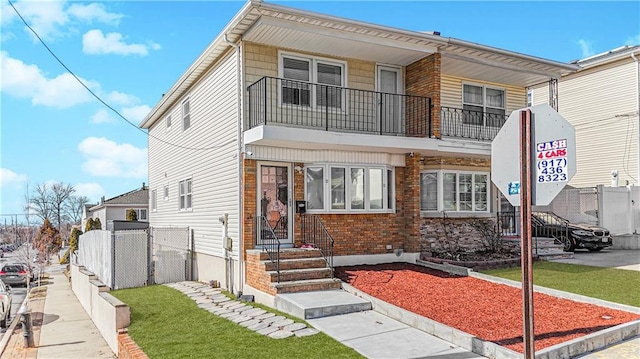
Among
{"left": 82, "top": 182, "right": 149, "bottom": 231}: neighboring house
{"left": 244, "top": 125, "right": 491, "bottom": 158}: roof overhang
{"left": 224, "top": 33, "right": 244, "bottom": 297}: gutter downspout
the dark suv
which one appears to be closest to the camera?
{"left": 244, "top": 125, "right": 491, "bottom": 158}: roof overhang

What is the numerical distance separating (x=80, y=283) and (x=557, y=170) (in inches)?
683

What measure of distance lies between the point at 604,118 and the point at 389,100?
1282cm

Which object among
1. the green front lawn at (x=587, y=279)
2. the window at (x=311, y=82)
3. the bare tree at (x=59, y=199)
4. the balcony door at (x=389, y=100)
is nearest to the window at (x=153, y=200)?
the window at (x=311, y=82)

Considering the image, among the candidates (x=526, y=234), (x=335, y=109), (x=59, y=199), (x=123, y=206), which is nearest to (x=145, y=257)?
(x=335, y=109)

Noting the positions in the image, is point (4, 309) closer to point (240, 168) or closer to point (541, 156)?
point (240, 168)

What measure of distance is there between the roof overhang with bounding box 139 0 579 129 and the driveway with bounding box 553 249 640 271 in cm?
612

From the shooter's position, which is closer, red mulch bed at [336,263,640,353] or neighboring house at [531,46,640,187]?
red mulch bed at [336,263,640,353]

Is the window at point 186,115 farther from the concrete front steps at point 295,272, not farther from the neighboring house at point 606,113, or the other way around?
the neighboring house at point 606,113

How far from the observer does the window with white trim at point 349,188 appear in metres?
13.2

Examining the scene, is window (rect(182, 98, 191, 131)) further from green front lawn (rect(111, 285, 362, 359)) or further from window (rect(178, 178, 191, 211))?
green front lawn (rect(111, 285, 362, 359))

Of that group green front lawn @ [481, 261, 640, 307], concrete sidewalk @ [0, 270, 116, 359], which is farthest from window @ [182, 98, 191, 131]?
green front lawn @ [481, 261, 640, 307]

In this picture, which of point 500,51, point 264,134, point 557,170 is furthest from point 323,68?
point 557,170

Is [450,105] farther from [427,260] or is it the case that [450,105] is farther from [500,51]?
[427,260]

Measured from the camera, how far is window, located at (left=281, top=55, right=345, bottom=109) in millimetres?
12891
